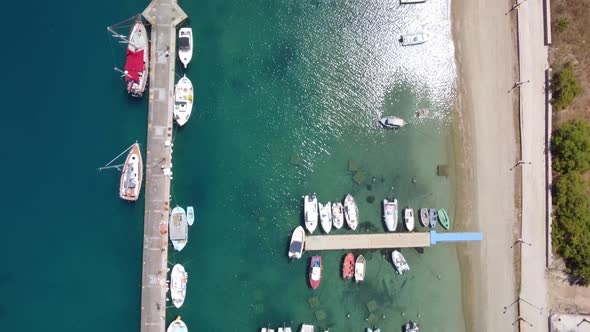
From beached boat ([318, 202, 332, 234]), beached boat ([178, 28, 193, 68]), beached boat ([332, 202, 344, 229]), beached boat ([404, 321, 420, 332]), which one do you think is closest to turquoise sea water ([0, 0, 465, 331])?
beached boat ([404, 321, 420, 332])

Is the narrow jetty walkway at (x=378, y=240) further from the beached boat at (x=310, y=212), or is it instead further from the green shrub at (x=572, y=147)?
the green shrub at (x=572, y=147)

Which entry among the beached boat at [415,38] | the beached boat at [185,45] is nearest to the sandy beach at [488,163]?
the beached boat at [415,38]

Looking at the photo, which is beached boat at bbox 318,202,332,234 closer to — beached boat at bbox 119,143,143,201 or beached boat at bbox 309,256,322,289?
beached boat at bbox 309,256,322,289

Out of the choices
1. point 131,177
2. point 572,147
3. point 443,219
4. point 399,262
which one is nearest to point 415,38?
point 572,147

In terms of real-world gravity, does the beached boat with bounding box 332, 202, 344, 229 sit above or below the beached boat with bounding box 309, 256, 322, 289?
above

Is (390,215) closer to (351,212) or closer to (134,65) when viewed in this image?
(351,212)

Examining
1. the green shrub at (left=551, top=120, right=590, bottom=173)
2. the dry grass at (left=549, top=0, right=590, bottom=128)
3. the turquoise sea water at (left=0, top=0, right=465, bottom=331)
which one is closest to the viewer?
the green shrub at (left=551, top=120, right=590, bottom=173)

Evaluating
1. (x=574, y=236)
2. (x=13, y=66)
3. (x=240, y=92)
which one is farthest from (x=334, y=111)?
(x=13, y=66)
